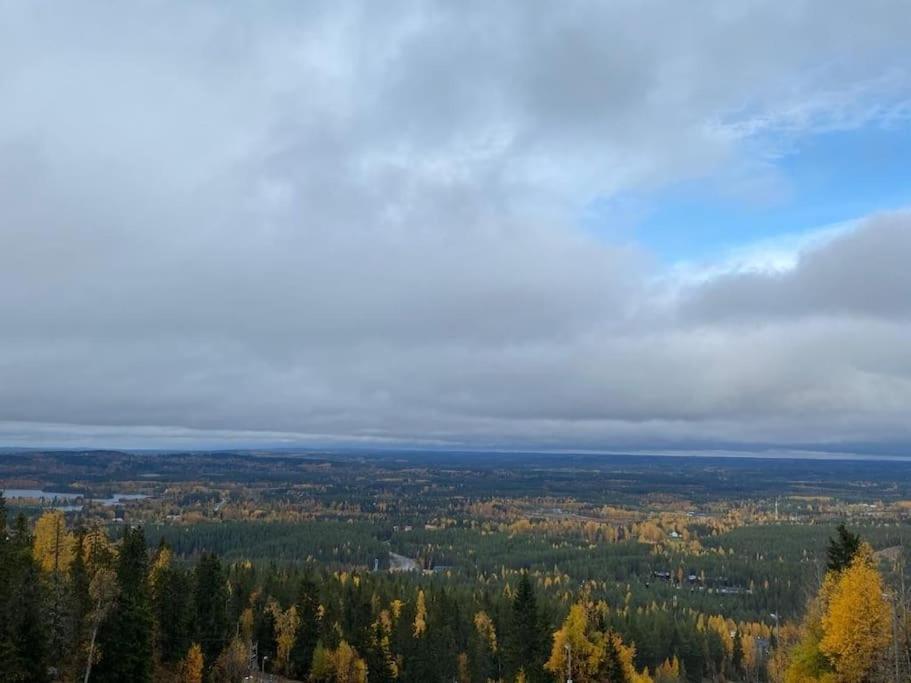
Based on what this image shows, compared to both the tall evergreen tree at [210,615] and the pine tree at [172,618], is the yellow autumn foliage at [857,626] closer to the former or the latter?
the pine tree at [172,618]

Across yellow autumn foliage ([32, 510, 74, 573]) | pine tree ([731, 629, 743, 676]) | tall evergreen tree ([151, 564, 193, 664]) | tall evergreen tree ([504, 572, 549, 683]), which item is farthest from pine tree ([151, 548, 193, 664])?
pine tree ([731, 629, 743, 676])

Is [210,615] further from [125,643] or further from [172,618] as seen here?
[125,643]

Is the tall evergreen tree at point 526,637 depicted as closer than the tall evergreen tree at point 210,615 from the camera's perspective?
Yes

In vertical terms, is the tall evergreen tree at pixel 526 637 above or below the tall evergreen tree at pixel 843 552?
below

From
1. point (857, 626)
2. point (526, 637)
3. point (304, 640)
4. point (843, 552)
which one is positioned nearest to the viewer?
point (857, 626)

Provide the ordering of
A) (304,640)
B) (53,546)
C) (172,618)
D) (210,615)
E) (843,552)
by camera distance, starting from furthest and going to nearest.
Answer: (53,546) < (304,640) < (210,615) < (172,618) < (843,552)

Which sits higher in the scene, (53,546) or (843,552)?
(843,552)

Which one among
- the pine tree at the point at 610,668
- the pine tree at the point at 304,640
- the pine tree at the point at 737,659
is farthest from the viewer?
the pine tree at the point at 737,659

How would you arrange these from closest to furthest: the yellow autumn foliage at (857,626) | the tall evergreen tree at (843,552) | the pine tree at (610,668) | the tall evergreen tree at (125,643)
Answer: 1. the yellow autumn foliage at (857,626)
2. the tall evergreen tree at (125,643)
3. the tall evergreen tree at (843,552)
4. the pine tree at (610,668)

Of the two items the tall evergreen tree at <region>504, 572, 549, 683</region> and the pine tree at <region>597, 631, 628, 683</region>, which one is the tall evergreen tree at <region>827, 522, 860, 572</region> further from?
the tall evergreen tree at <region>504, 572, 549, 683</region>

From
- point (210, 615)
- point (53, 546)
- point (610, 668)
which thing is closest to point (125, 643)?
point (210, 615)

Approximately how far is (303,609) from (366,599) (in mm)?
19482

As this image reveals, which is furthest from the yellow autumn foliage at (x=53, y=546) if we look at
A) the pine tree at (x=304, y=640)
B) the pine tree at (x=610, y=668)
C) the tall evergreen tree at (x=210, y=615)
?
the pine tree at (x=610, y=668)

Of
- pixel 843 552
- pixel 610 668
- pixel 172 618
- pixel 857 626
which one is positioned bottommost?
pixel 610 668
